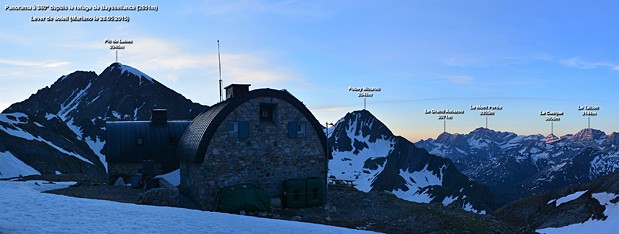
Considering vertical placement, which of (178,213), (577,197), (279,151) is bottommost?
(577,197)

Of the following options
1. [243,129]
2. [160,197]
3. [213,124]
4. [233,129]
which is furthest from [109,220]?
[243,129]

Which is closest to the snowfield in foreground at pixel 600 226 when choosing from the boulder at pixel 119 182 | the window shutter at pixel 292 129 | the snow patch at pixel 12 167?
the window shutter at pixel 292 129

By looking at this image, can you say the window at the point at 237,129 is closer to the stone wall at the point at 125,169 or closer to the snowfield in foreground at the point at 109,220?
the snowfield in foreground at the point at 109,220

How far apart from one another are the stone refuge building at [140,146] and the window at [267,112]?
10.9 meters

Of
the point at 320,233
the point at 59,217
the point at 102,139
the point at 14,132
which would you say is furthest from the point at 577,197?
the point at 102,139

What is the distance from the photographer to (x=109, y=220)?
16.4 m

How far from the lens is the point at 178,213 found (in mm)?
19719

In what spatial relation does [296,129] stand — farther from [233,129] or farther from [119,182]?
[119,182]

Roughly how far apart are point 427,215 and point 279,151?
11.1m

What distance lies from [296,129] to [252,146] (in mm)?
3632

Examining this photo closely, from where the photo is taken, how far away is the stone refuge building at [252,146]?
96.0ft

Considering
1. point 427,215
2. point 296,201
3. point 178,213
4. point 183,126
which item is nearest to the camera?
point 178,213

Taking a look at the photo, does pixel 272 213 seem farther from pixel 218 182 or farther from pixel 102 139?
pixel 102 139

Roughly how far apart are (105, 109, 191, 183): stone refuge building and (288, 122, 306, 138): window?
11.9 meters
